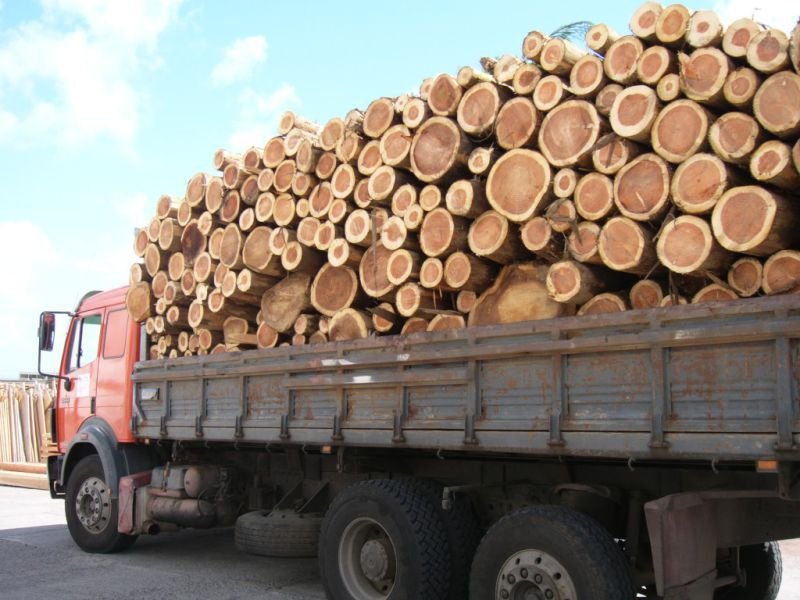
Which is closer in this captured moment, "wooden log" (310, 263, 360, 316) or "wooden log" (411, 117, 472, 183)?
"wooden log" (411, 117, 472, 183)

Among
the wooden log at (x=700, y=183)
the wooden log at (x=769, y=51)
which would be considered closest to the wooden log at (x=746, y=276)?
the wooden log at (x=700, y=183)

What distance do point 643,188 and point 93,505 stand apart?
6213 mm

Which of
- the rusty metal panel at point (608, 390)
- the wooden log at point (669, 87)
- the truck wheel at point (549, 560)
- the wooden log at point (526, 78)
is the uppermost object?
the wooden log at point (526, 78)

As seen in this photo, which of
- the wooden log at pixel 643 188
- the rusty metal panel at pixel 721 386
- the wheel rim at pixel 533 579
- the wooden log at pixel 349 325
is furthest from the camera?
the wooden log at pixel 349 325

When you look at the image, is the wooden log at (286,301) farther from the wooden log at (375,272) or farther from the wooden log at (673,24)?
the wooden log at (673,24)

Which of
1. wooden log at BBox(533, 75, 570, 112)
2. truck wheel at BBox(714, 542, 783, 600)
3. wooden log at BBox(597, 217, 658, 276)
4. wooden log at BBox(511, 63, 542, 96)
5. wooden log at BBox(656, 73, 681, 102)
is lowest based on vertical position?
truck wheel at BBox(714, 542, 783, 600)

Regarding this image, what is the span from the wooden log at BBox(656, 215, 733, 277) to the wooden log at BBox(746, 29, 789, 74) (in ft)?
2.79

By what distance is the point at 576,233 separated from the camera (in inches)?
201

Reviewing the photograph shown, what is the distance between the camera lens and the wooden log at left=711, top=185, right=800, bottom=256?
4.32 metres

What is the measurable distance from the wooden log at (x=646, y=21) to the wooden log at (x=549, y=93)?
0.54m

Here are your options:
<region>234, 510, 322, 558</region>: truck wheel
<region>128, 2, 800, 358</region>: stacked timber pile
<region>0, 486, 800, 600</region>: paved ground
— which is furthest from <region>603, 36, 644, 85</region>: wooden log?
<region>0, 486, 800, 600</region>: paved ground

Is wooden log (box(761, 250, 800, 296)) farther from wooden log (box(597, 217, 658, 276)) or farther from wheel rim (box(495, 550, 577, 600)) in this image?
wheel rim (box(495, 550, 577, 600))

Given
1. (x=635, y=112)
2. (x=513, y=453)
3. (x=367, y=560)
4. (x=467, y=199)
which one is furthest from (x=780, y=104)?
(x=367, y=560)

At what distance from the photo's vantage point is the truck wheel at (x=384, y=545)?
5.22m
